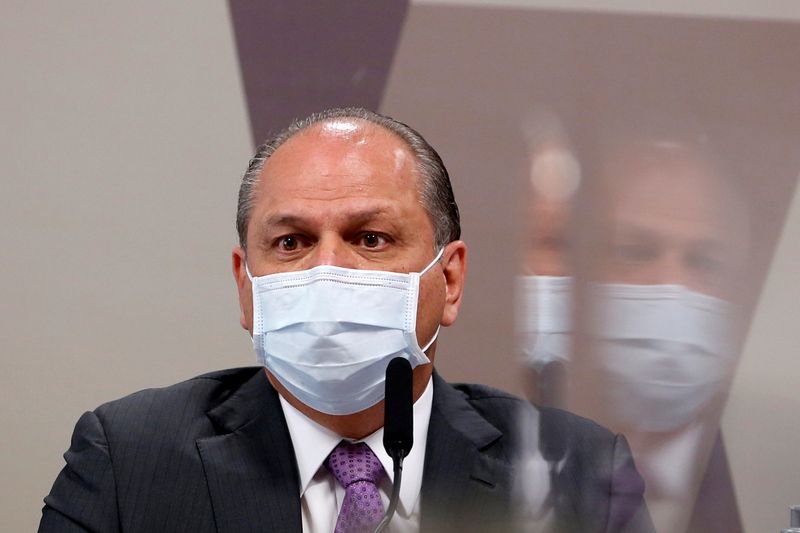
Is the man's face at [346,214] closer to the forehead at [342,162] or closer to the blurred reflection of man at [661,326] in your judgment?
the forehead at [342,162]

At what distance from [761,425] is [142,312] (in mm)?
1264

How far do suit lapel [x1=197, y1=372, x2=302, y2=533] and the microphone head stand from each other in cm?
37

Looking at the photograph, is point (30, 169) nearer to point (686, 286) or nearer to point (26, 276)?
point (26, 276)

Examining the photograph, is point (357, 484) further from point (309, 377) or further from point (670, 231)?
point (670, 231)

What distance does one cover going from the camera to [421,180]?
1328 millimetres

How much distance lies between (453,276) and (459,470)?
1.63ft

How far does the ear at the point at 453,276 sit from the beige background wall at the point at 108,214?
0.56 metres

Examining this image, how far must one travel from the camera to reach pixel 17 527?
1782mm

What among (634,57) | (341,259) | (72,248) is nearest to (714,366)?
(634,57)

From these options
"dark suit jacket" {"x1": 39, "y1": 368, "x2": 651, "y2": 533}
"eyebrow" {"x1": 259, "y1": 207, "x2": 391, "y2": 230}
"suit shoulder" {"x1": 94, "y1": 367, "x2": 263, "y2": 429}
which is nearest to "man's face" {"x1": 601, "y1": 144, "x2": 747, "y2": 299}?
"dark suit jacket" {"x1": 39, "y1": 368, "x2": 651, "y2": 533}

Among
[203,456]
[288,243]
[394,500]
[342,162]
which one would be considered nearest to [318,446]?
[203,456]

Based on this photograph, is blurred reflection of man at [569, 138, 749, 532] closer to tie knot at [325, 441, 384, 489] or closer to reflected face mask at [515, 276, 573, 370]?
reflected face mask at [515, 276, 573, 370]

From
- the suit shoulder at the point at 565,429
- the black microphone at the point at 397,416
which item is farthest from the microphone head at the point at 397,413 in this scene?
the suit shoulder at the point at 565,429

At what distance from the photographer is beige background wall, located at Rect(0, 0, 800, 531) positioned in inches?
69.6
